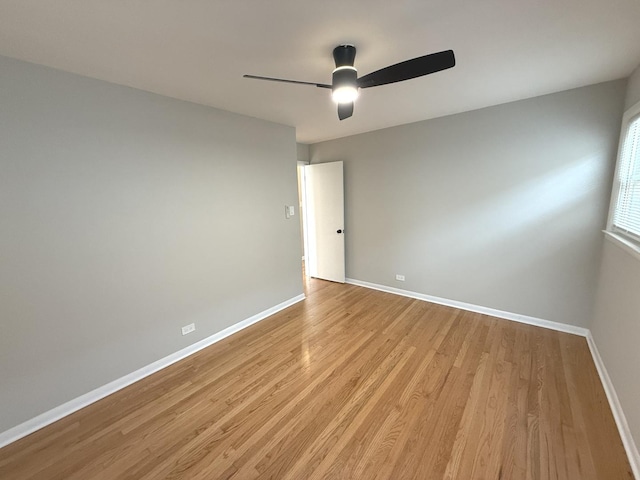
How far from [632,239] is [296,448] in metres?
2.79

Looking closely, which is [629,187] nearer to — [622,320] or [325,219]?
[622,320]

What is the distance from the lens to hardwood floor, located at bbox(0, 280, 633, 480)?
1486 millimetres

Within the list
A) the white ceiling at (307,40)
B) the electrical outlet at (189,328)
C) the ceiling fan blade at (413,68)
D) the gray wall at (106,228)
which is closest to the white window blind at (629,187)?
the white ceiling at (307,40)

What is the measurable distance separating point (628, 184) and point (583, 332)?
1.53 meters

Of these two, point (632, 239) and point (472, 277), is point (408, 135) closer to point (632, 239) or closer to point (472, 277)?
point (472, 277)

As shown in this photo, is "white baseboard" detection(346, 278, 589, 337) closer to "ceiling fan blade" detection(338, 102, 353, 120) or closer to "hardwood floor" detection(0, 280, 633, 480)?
"hardwood floor" detection(0, 280, 633, 480)

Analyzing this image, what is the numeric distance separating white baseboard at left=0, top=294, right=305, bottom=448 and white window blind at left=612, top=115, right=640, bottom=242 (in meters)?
3.59

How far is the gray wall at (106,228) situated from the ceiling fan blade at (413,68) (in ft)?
5.81

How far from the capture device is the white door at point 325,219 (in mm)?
4284

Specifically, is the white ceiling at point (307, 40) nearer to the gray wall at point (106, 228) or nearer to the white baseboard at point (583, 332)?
the gray wall at point (106, 228)

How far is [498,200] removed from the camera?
299 centimetres

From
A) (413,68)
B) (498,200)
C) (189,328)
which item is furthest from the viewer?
(498,200)

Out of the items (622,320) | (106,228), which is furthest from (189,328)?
(622,320)

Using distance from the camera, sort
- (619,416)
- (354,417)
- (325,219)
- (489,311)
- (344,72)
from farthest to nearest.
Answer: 1. (325,219)
2. (489,311)
3. (354,417)
4. (619,416)
5. (344,72)
